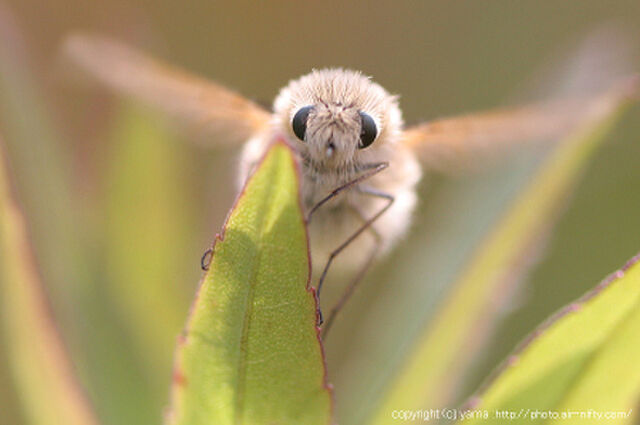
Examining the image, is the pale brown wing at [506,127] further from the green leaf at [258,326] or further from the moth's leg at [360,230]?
the green leaf at [258,326]

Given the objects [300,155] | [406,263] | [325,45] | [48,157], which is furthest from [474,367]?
[325,45]

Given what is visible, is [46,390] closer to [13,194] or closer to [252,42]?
[13,194]

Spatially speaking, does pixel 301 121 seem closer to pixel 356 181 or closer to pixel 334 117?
pixel 334 117

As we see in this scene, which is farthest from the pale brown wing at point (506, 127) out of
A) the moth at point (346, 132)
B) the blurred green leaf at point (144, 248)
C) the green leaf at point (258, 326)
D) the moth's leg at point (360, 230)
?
the green leaf at point (258, 326)

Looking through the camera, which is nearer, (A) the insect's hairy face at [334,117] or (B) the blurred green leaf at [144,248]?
(A) the insect's hairy face at [334,117]

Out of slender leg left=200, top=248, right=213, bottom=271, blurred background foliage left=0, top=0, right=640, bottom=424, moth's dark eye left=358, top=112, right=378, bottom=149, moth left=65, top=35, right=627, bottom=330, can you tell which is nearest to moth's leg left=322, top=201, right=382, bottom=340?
moth left=65, top=35, right=627, bottom=330
